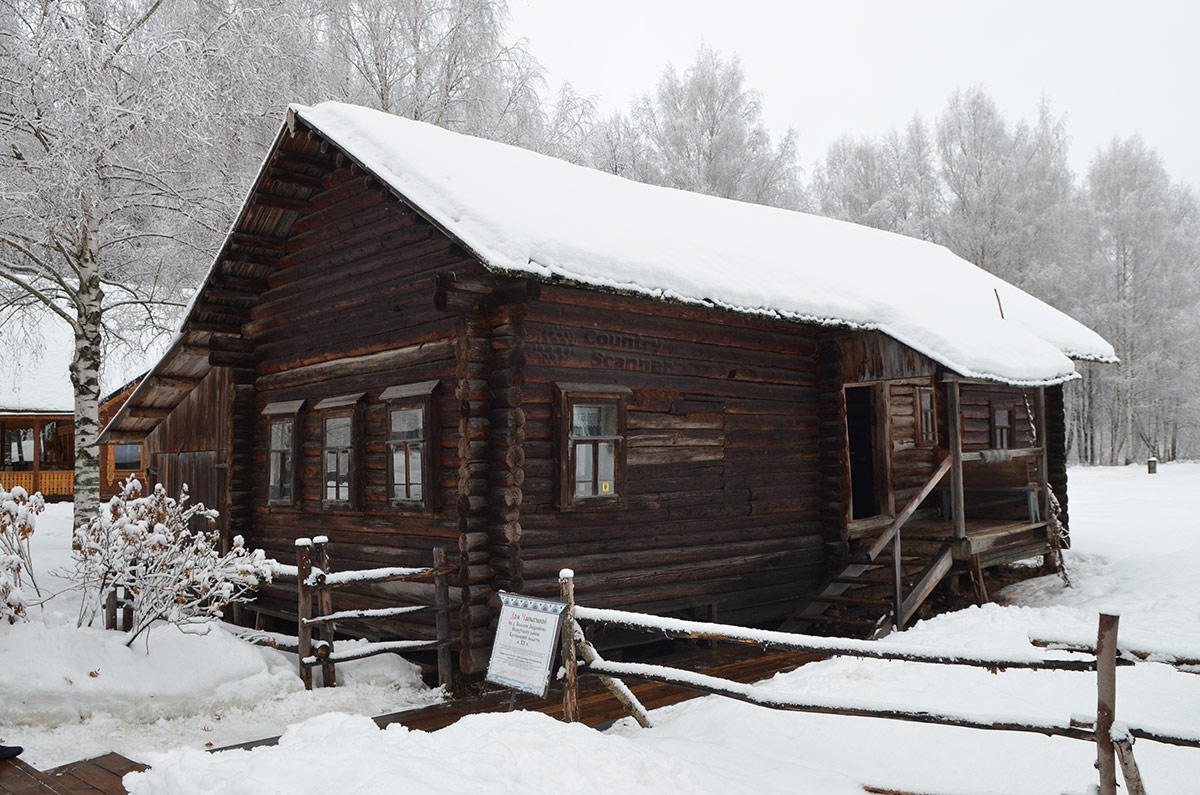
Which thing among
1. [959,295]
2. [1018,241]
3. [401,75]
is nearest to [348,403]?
[959,295]

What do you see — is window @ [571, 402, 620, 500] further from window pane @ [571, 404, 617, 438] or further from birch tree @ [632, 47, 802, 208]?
birch tree @ [632, 47, 802, 208]

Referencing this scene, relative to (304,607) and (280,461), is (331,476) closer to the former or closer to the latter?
(280,461)

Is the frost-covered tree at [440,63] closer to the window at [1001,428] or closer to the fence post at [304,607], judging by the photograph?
the window at [1001,428]

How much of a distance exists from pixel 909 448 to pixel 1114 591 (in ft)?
11.8

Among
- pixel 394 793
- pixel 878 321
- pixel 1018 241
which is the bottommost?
pixel 394 793

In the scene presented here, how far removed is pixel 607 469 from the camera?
988 cm

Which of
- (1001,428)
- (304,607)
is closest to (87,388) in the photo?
(304,607)

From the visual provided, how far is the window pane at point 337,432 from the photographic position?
11.2 m

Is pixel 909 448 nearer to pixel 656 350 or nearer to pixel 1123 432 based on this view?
pixel 656 350

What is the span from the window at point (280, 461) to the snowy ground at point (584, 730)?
372 cm

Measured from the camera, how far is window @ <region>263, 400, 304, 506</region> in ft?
39.5

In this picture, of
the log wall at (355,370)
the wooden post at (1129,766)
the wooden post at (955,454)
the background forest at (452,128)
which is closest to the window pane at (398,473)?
the log wall at (355,370)

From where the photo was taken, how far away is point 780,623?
11984 millimetres

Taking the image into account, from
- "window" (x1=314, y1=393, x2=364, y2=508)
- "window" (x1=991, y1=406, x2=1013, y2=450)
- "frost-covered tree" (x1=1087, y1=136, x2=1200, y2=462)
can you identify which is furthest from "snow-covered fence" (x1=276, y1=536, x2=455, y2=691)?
"frost-covered tree" (x1=1087, y1=136, x2=1200, y2=462)
